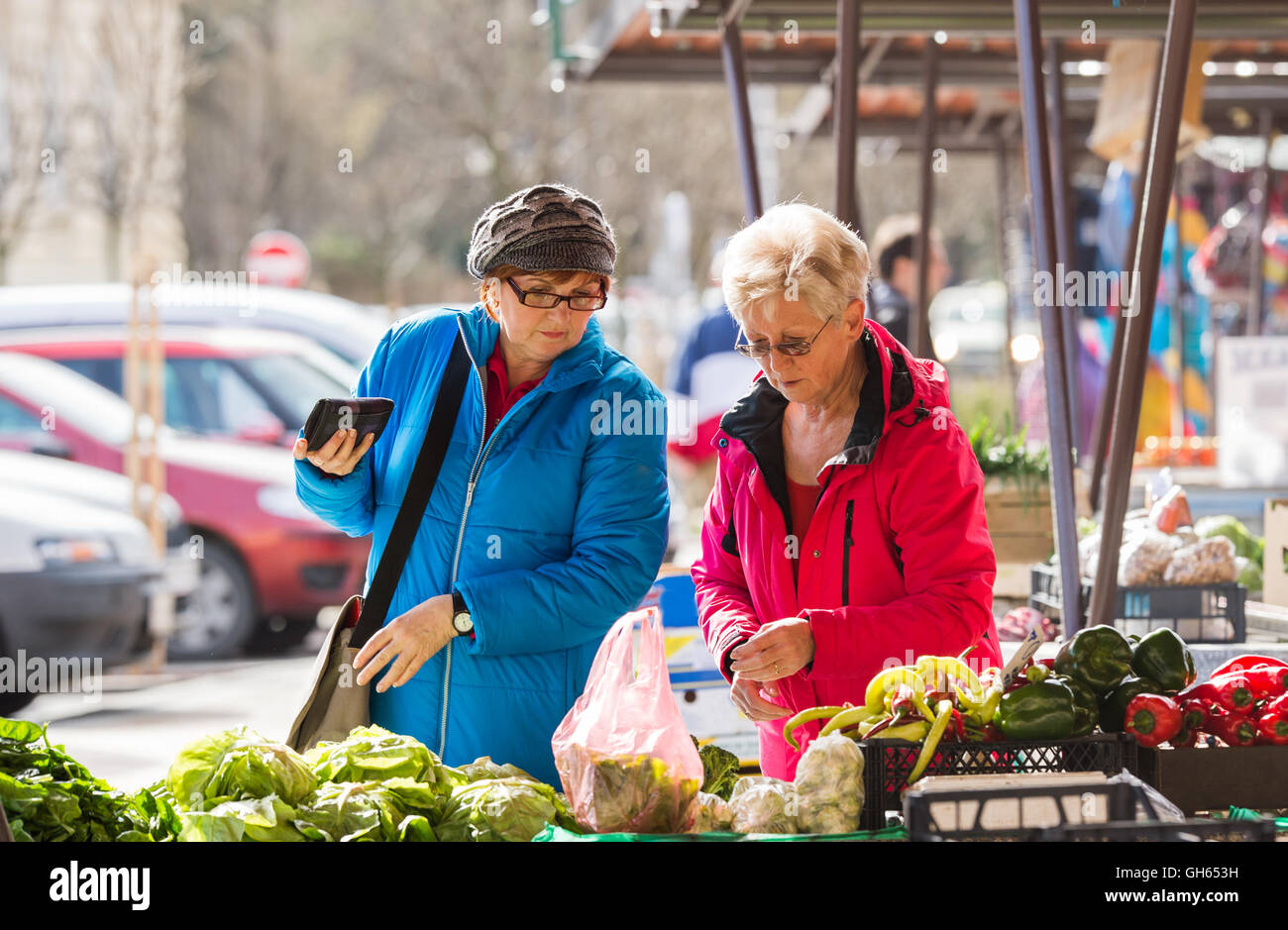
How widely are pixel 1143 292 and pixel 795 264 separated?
1.56 meters

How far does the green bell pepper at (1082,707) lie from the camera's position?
8.75ft

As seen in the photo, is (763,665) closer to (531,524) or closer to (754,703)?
(754,703)

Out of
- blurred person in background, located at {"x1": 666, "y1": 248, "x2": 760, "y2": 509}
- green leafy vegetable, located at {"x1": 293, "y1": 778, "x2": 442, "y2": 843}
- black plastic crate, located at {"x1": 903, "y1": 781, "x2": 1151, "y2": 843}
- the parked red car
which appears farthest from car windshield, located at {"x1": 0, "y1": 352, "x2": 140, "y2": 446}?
black plastic crate, located at {"x1": 903, "y1": 781, "x2": 1151, "y2": 843}

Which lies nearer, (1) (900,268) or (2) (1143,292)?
(2) (1143,292)

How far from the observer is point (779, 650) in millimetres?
2852

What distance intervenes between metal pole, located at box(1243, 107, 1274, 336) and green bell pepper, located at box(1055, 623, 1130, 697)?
7690 mm

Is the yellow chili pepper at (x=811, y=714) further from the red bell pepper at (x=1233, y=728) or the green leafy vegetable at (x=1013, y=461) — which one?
the green leafy vegetable at (x=1013, y=461)

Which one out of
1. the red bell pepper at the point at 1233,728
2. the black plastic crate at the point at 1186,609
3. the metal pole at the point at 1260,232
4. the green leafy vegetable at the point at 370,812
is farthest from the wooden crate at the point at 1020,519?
the metal pole at the point at 1260,232

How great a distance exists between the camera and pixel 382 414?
316 cm

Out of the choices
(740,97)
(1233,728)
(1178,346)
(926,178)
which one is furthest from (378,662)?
(1178,346)

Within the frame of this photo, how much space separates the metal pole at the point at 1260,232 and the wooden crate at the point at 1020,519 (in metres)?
5.40
